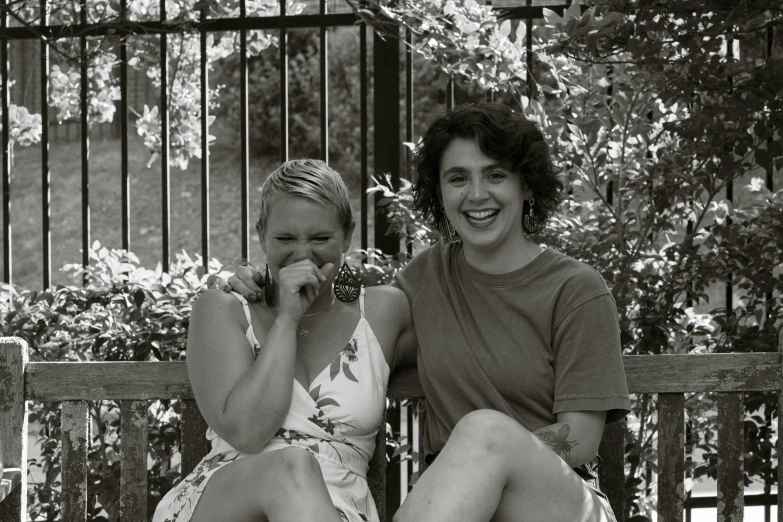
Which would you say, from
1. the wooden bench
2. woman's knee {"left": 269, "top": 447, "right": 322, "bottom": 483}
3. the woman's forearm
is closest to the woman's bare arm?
the woman's forearm

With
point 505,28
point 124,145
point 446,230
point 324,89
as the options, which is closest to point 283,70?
point 324,89

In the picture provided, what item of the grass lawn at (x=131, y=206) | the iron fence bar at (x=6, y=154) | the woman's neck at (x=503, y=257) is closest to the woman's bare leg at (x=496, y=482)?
the woman's neck at (x=503, y=257)

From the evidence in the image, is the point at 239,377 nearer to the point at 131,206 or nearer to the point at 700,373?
the point at 700,373

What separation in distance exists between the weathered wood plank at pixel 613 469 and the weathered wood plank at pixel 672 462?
0.34 ft

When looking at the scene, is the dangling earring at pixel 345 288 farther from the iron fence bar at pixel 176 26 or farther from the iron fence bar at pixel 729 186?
the iron fence bar at pixel 176 26

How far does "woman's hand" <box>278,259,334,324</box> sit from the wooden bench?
0.39m

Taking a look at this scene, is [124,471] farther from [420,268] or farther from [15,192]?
[15,192]

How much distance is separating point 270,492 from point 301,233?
26.4 inches

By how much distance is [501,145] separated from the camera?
7.93 feet

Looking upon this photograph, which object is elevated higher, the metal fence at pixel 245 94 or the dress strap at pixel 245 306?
the metal fence at pixel 245 94

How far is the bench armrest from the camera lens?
243cm

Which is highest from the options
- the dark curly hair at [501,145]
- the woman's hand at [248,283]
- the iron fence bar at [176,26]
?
the iron fence bar at [176,26]

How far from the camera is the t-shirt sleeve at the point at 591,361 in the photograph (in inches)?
89.4

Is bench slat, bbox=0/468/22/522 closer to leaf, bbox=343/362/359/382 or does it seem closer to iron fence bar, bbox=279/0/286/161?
leaf, bbox=343/362/359/382
